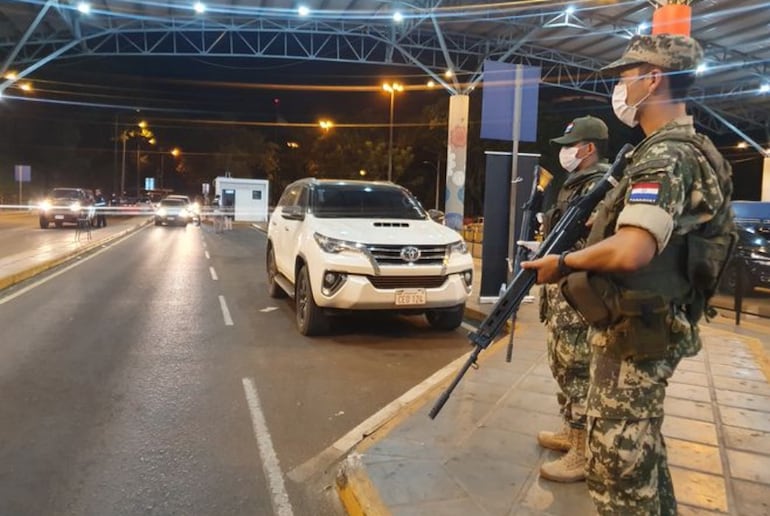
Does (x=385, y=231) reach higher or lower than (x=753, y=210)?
lower

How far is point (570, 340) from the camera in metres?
3.58

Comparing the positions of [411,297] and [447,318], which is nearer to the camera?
[411,297]

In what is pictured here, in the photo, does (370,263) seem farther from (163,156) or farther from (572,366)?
(163,156)

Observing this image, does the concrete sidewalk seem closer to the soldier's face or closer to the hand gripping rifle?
the hand gripping rifle

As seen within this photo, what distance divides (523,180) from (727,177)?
6.67m

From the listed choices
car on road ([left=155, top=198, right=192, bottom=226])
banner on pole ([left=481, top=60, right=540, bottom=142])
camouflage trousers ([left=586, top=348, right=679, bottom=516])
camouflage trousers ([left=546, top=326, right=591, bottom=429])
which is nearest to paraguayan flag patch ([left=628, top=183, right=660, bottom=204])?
camouflage trousers ([left=586, top=348, right=679, bottom=516])

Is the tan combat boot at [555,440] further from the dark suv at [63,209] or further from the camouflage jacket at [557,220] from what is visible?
the dark suv at [63,209]

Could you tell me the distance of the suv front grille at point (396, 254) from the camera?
695cm

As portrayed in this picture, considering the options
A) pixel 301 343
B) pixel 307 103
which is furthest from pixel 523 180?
pixel 307 103

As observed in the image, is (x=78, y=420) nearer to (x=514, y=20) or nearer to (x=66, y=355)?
(x=66, y=355)

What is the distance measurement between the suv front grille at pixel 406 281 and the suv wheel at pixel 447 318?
61 centimetres

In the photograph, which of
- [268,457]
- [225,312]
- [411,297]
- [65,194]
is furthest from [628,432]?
[65,194]

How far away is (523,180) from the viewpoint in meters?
9.02

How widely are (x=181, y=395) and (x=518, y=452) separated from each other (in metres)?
2.88
